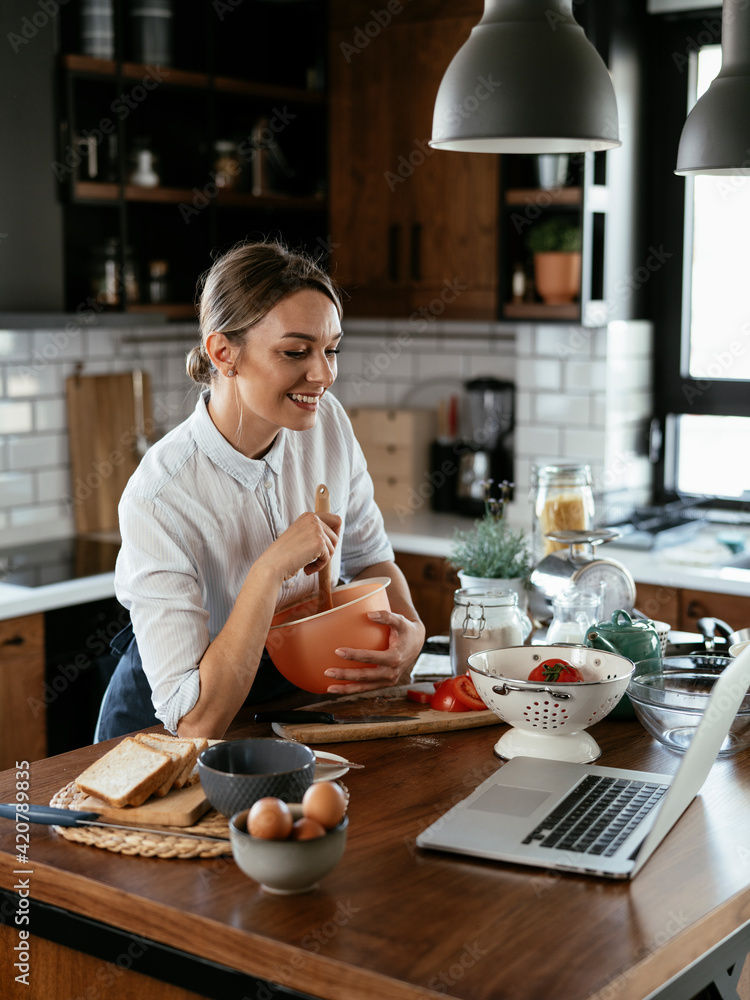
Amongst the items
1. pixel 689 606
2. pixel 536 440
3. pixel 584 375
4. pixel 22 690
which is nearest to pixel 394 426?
pixel 536 440

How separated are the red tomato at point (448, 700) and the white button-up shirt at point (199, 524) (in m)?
0.33

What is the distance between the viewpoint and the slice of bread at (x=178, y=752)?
158cm

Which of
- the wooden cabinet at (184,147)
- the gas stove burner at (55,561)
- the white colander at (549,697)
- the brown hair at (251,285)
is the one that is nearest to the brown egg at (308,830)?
the white colander at (549,697)

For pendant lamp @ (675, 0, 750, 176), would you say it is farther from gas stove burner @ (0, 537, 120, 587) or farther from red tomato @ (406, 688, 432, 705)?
gas stove burner @ (0, 537, 120, 587)

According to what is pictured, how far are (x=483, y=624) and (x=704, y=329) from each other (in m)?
2.37

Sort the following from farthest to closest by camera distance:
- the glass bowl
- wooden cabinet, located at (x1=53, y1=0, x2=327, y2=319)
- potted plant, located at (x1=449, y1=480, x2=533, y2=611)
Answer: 1. wooden cabinet, located at (x1=53, y1=0, x2=327, y2=319)
2. potted plant, located at (x1=449, y1=480, x2=533, y2=611)
3. the glass bowl

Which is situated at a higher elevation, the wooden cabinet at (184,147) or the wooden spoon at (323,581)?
the wooden cabinet at (184,147)

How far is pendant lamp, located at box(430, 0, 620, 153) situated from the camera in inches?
69.1

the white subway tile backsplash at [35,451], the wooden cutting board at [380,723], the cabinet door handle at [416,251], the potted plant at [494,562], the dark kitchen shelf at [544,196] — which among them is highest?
the dark kitchen shelf at [544,196]

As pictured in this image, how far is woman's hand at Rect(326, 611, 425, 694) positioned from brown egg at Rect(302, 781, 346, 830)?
63 centimetres

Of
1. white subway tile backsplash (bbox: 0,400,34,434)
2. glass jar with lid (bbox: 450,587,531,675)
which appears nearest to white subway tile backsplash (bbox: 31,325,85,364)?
white subway tile backsplash (bbox: 0,400,34,434)

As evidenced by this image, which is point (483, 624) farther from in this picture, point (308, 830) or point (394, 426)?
point (394, 426)

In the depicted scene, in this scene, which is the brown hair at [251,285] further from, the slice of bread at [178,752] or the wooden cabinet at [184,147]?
the wooden cabinet at [184,147]

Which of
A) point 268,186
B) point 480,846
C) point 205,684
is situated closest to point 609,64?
point 268,186
